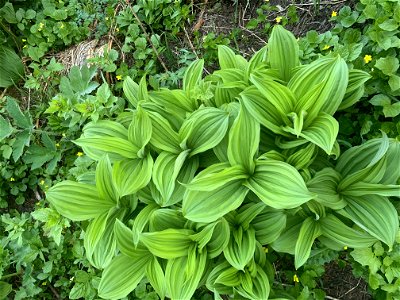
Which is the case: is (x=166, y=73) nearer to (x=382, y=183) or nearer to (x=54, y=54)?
(x=54, y=54)

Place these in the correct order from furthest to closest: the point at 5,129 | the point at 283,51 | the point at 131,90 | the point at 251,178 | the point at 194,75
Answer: the point at 5,129
the point at 131,90
the point at 194,75
the point at 283,51
the point at 251,178

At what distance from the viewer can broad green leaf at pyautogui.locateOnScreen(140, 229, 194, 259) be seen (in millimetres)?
1734

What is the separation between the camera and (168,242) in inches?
70.2

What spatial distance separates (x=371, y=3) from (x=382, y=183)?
3.25 feet

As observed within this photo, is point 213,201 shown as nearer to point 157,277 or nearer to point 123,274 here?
point 157,277

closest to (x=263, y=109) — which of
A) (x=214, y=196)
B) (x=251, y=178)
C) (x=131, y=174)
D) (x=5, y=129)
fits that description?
(x=251, y=178)

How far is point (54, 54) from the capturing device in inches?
135

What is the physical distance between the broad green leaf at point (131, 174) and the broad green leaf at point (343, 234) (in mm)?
764

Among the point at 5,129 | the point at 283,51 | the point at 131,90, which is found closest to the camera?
the point at 283,51

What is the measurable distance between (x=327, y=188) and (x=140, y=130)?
0.81 metres

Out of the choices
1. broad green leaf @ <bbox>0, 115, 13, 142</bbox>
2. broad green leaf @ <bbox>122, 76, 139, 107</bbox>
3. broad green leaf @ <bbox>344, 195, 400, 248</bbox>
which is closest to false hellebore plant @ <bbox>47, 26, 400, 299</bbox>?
broad green leaf @ <bbox>344, 195, 400, 248</bbox>

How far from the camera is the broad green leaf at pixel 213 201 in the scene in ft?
5.53

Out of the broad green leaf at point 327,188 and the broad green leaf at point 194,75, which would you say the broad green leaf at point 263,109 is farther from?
the broad green leaf at point 194,75

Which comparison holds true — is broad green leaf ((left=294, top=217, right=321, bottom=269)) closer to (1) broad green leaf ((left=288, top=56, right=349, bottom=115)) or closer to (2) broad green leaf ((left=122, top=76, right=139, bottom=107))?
(1) broad green leaf ((left=288, top=56, right=349, bottom=115))
